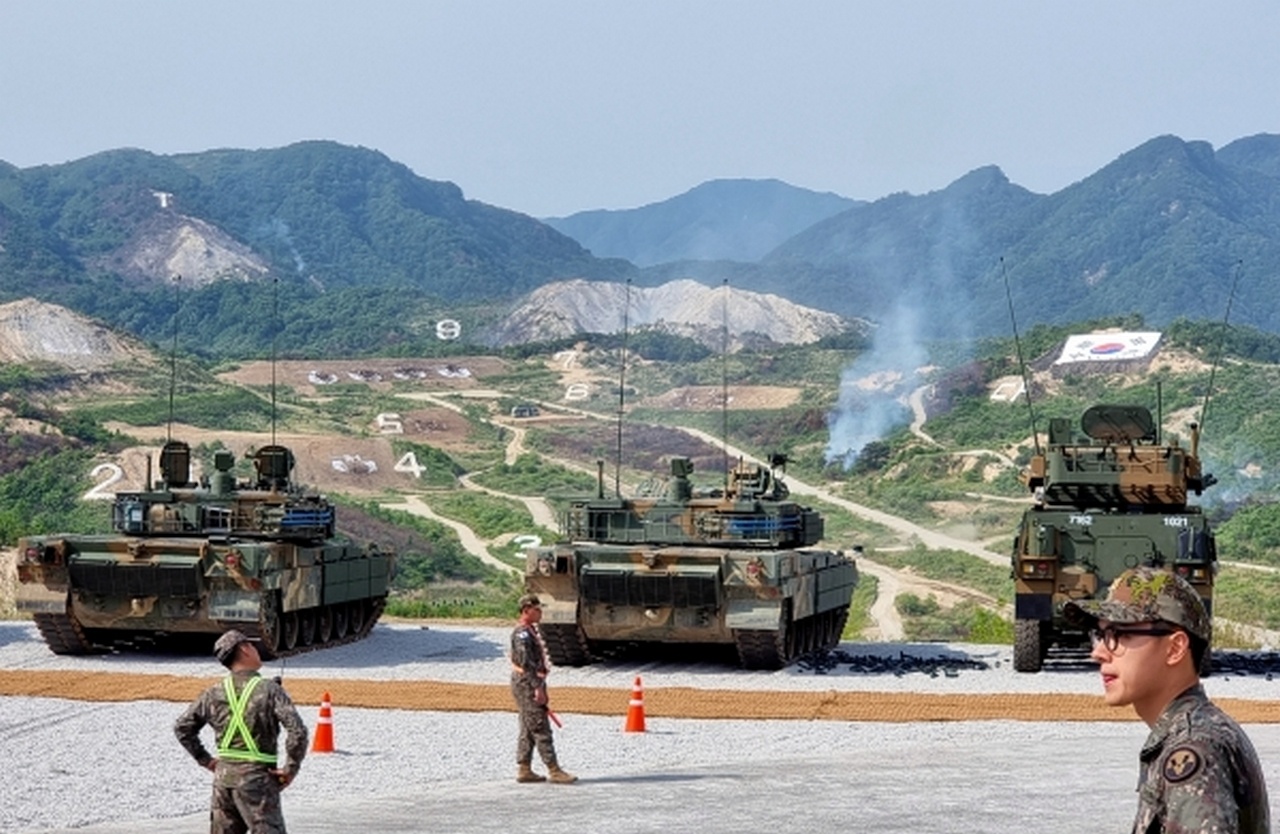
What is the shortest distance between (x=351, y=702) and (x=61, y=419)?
53.6 m

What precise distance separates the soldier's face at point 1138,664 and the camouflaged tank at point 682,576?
2173 centimetres

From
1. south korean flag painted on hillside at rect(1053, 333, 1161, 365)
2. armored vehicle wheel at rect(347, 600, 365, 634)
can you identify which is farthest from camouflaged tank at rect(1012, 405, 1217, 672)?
south korean flag painted on hillside at rect(1053, 333, 1161, 365)

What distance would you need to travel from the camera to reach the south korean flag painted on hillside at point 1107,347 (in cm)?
8544

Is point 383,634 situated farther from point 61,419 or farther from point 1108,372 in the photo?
point 1108,372

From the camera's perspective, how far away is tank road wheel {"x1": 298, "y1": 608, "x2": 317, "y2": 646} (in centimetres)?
3116

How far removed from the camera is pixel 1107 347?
87.6 meters

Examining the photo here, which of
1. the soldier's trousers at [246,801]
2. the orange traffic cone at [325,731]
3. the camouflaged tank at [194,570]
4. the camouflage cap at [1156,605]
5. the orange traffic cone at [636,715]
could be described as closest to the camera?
the camouflage cap at [1156,605]

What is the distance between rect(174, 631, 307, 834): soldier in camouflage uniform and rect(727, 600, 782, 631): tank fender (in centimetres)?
1608

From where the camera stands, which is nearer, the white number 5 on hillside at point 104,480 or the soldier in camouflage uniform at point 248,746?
the soldier in camouflage uniform at point 248,746

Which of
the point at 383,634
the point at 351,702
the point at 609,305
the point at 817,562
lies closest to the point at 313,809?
the point at 351,702

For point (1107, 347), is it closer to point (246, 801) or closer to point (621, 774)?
point (621, 774)

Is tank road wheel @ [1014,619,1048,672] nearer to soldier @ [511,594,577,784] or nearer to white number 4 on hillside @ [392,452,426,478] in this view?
soldier @ [511,594,577,784]

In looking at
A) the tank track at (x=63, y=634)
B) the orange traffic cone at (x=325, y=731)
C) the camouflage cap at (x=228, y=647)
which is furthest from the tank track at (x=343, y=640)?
the camouflage cap at (x=228, y=647)

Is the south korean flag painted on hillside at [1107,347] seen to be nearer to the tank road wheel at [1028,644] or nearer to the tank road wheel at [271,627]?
the tank road wheel at [1028,644]
